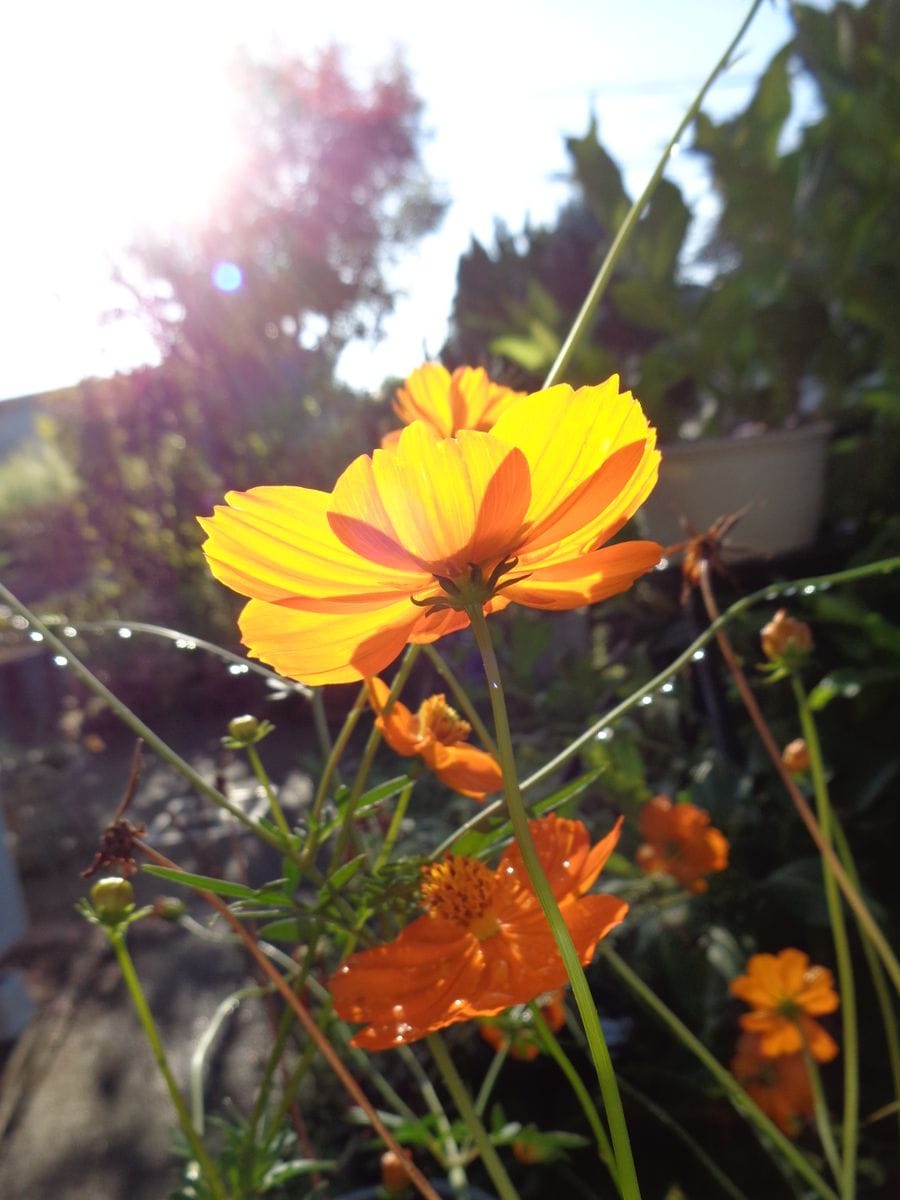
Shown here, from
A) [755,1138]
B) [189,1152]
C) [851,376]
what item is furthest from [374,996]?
[851,376]

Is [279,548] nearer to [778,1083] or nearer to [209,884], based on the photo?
[209,884]

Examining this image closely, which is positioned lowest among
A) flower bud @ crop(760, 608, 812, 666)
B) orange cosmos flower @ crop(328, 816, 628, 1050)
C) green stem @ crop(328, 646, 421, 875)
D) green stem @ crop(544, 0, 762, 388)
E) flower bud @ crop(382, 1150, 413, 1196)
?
flower bud @ crop(382, 1150, 413, 1196)

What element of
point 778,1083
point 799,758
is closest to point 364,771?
point 799,758

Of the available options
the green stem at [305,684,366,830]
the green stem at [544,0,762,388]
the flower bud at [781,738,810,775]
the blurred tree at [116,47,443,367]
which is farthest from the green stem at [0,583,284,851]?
the blurred tree at [116,47,443,367]

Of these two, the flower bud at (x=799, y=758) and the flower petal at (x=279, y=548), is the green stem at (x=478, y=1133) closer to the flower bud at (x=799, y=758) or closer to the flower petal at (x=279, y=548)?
the flower petal at (x=279, y=548)

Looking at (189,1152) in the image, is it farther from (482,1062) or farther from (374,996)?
(482,1062)

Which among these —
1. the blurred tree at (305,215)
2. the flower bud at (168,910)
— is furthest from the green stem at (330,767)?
the blurred tree at (305,215)

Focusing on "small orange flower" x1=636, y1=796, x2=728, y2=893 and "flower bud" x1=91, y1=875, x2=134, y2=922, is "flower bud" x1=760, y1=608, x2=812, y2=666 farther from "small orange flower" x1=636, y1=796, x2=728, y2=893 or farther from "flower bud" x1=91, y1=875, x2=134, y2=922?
"small orange flower" x1=636, y1=796, x2=728, y2=893
